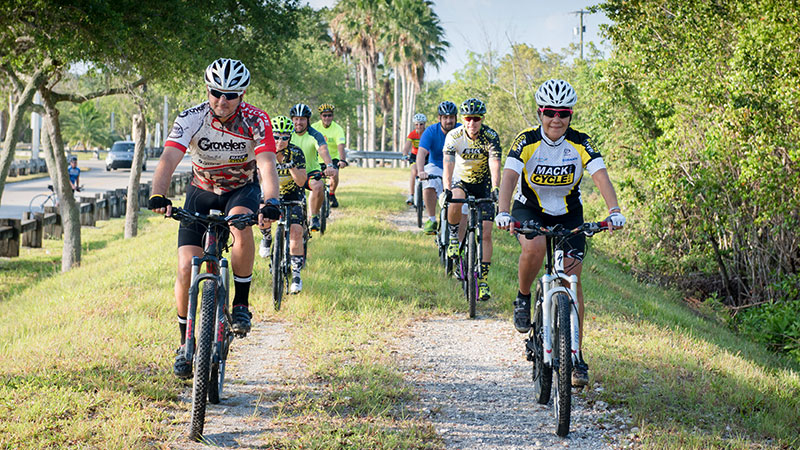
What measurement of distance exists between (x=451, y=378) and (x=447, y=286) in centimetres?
359

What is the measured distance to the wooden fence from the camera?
1808cm

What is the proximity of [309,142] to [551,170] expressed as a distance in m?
6.09

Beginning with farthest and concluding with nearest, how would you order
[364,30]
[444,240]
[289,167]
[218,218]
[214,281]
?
[364,30], [444,240], [289,167], [218,218], [214,281]

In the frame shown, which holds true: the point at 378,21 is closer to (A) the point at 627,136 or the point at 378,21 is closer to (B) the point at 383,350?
(A) the point at 627,136

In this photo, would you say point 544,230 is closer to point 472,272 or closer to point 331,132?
point 472,272

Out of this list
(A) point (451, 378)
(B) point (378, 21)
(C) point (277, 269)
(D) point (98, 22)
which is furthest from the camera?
(B) point (378, 21)

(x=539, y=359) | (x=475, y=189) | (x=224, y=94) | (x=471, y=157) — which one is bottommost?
(x=539, y=359)

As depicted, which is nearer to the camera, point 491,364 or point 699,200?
point 491,364

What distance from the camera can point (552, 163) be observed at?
18.8 feet

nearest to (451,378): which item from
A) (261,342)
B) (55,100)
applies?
(261,342)

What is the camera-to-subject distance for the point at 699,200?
15.6m

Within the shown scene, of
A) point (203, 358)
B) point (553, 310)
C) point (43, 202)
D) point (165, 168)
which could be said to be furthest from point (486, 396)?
point (43, 202)

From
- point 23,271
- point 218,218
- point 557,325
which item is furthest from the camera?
point 23,271

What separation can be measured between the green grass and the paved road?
16563mm
